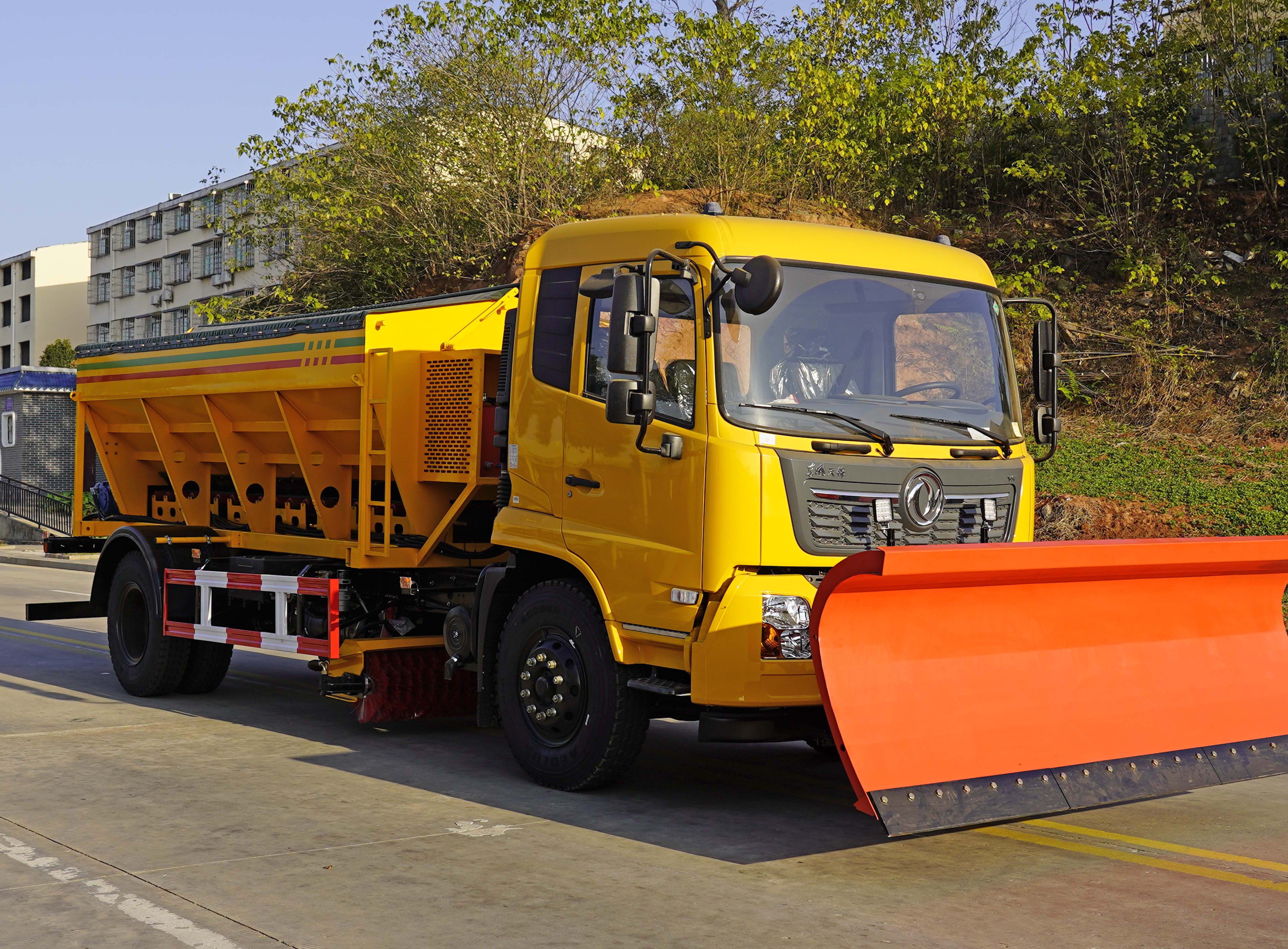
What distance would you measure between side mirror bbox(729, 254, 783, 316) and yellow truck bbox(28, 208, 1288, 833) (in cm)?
1

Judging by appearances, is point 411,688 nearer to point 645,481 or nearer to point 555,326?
point 555,326

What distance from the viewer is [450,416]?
28.0 feet

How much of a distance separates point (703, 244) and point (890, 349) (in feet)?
3.75

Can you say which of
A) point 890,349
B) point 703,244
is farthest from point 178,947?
point 890,349

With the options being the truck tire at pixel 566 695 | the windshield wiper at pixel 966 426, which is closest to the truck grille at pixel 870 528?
the windshield wiper at pixel 966 426

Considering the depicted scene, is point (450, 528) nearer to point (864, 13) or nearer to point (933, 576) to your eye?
point (933, 576)

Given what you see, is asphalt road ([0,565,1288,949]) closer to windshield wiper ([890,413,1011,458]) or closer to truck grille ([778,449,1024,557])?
truck grille ([778,449,1024,557])

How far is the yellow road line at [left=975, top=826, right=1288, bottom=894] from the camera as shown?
18.5ft

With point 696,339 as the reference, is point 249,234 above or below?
above

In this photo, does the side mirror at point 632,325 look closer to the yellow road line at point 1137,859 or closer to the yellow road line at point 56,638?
the yellow road line at point 1137,859

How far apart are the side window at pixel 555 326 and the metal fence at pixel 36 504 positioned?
32.2m

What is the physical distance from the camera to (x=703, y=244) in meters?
6.61

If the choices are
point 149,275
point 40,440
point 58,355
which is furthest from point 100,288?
point 40,440

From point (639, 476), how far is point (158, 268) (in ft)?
240
